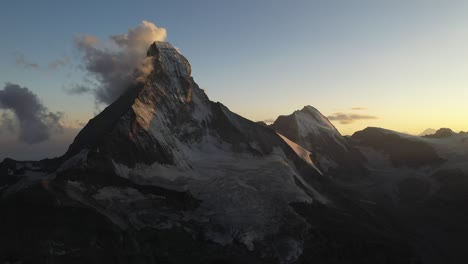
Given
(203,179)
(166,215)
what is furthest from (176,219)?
(203,179)

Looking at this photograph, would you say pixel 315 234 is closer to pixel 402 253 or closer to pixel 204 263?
pixel 402 253

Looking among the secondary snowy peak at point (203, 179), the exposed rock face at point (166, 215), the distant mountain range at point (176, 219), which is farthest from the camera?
the secondary snowy peak at point (203, 179)

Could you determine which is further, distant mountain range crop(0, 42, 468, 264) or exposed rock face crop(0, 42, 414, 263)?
distant mountain range crop(0, 42, 468, 264)

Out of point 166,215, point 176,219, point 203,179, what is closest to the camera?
point 176,219

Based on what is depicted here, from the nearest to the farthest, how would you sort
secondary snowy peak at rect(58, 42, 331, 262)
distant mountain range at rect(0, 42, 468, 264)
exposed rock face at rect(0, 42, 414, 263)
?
exposed rock face at rect(0, 42, 414, 263) → distant mountain range at rect(0, 42, 468, 264) → secondary snowy peak at rect(58, 42, 331, 262)

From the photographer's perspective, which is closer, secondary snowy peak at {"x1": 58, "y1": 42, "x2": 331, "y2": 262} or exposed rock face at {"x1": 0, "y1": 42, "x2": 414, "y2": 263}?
exposed rock face at {"x1": 0, "y1": 42, "x2": 414, "y2": 263}

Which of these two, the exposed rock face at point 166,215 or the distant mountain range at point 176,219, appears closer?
the exposed rock face at point 166,215

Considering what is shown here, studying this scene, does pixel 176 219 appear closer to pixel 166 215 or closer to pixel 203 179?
pixel 166 215

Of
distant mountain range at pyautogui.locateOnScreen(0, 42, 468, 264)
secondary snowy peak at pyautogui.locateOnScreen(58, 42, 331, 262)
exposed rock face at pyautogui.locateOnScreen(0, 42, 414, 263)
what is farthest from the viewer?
secondary snowy peak at pyautogui.locateOnScreen(58, 42, 331, 262)
